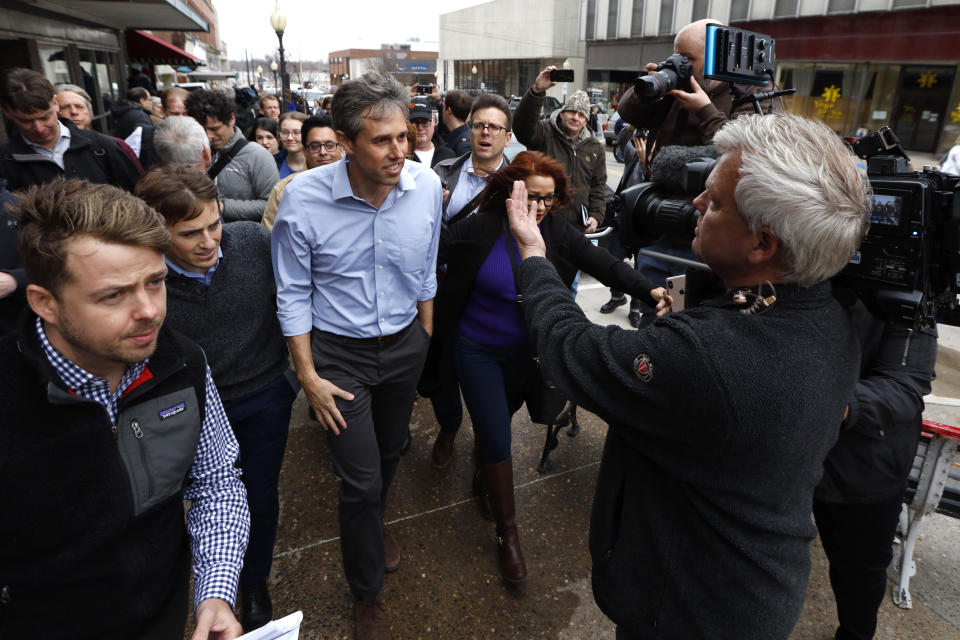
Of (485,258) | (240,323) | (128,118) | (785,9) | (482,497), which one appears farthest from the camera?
(785,9)

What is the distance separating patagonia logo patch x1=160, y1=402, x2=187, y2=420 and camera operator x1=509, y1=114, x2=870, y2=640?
0.88 meters

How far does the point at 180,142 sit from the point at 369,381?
69.3 inches

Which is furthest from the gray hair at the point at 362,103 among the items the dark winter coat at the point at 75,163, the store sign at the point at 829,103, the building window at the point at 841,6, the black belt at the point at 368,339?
the building window at the point at 841,6

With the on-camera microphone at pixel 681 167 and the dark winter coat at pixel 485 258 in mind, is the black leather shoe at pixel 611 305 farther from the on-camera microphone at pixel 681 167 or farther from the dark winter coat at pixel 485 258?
the on-camera microphone at pixel 681 167

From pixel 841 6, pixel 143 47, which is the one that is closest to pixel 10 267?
pixel 143 47

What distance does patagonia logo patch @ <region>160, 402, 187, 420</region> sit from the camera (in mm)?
1387

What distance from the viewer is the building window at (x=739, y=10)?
934 inches

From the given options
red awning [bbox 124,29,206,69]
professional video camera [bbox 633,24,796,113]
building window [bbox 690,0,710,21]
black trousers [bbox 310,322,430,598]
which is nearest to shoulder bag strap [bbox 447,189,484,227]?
black trousers [bbox 310,322,430,598]

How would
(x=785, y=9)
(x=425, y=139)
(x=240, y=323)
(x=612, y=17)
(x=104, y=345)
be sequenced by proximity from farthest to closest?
(x=612, y=17), (x=785, y=9), (x=425, y=139), (x=240, y=323), (x=104, y=345)

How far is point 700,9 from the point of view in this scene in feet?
83.8

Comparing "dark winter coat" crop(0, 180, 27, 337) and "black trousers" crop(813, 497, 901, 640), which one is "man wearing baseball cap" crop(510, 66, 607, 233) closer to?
"black trousers" crop(813, 497, 901, 640)

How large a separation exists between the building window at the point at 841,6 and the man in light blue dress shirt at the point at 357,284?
78.0 ft

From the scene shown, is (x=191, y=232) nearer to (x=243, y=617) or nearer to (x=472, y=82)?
(x=243, y=617)

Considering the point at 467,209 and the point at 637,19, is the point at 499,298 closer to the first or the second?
the point at 467,209
